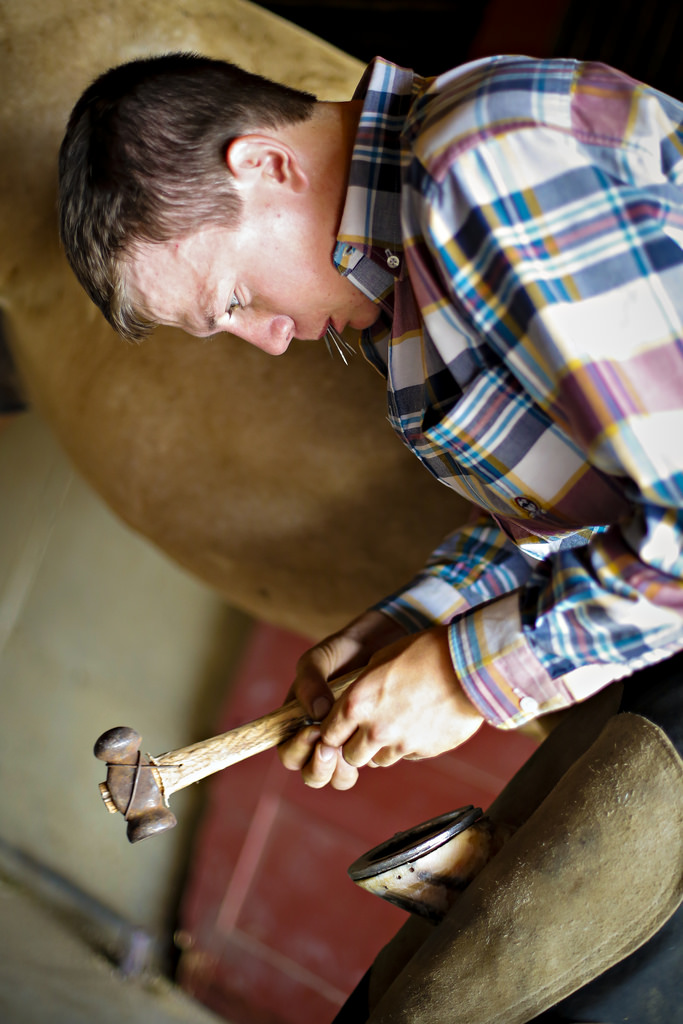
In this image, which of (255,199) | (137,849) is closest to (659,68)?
(255,199)

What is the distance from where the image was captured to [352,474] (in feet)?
4.30

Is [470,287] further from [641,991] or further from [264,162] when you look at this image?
[641,991]

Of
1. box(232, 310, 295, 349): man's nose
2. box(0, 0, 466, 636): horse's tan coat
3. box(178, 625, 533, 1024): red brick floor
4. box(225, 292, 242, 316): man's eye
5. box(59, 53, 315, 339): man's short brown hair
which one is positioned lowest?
box(178, 625, 533, 1024): red brick floor

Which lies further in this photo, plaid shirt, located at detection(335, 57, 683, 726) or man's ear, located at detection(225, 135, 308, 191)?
man's ear, located at detection(225, 135, 308, 191)

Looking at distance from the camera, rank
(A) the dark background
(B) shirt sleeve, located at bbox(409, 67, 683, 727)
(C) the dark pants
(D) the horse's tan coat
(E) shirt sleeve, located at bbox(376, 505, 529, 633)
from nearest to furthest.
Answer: (B) shirt sleeve, located at bbox(409, 67, 683, 727) < (C) the dark pants < (E) shirt sleeve, located at bbox(376, 505, 529, 633) < (D) the horse's tan coat < (A) the dark background

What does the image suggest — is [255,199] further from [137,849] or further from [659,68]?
[137,849]

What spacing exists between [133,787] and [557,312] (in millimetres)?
547

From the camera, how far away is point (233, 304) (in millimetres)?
790

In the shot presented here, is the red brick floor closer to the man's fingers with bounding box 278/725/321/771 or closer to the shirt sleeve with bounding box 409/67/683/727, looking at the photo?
the man's fingers with bounding box 278/725/321/771

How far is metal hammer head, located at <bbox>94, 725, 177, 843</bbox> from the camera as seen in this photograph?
76cm

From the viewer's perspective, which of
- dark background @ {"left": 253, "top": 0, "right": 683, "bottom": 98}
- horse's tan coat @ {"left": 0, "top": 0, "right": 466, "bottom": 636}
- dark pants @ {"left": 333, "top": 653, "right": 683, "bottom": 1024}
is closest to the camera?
dark pants @ {"left": 333, "top": 653, "right": 683, "bottom": 1024}

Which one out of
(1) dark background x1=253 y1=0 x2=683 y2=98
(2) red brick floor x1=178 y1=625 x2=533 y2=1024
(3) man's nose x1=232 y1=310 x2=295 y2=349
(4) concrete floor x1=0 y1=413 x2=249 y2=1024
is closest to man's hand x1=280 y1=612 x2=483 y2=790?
(3) man's nose x1=232 y1=310 x2=295 y2=349

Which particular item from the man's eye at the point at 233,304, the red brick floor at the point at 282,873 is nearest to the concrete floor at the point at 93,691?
the red brick floor at the point at 282,873

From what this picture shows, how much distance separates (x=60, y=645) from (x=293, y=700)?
158 centimetres
